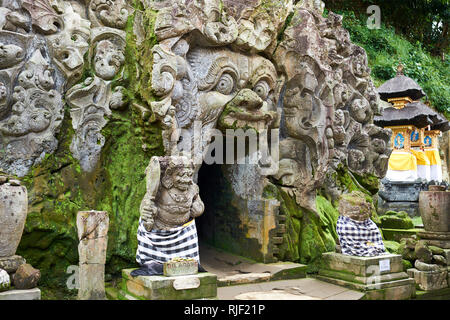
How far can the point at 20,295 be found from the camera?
4109 millimetres

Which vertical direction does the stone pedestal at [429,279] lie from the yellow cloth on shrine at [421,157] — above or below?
below

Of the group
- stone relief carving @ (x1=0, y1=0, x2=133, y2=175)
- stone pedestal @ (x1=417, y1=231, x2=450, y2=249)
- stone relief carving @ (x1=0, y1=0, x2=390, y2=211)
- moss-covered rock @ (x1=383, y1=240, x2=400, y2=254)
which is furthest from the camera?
moss-covered rock @ (x1=383, y1=240, x2=400, y2=254)

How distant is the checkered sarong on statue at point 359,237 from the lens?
6156 mm

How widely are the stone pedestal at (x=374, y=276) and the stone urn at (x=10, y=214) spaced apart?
4399 mm

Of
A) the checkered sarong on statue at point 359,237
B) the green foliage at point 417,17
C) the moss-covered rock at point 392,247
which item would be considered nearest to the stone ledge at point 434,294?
the moss-covered rock at point 392,247

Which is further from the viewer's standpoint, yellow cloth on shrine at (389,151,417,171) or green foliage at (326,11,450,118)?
green foliage at (326,11,450,118)

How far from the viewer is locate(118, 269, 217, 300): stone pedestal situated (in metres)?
4.41

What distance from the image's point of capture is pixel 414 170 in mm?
16297

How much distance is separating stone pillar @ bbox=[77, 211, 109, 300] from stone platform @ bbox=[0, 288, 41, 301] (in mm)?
434

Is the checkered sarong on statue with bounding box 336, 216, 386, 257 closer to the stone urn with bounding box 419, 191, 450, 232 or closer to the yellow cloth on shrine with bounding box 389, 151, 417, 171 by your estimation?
the stone urn with bounding box 419, 191, 450, 232

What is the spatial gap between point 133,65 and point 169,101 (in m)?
1.20

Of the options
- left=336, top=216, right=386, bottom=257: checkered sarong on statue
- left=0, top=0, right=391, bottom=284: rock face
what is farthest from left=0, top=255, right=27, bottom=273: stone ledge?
left=336, top=216, right=386, bottom=257: checkered sarong on statue

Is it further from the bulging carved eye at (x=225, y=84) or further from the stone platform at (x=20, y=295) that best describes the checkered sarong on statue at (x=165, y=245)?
the bulging carved eye at (x=225, y=84)

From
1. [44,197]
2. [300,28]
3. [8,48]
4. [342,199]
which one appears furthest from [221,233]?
[8,48]
